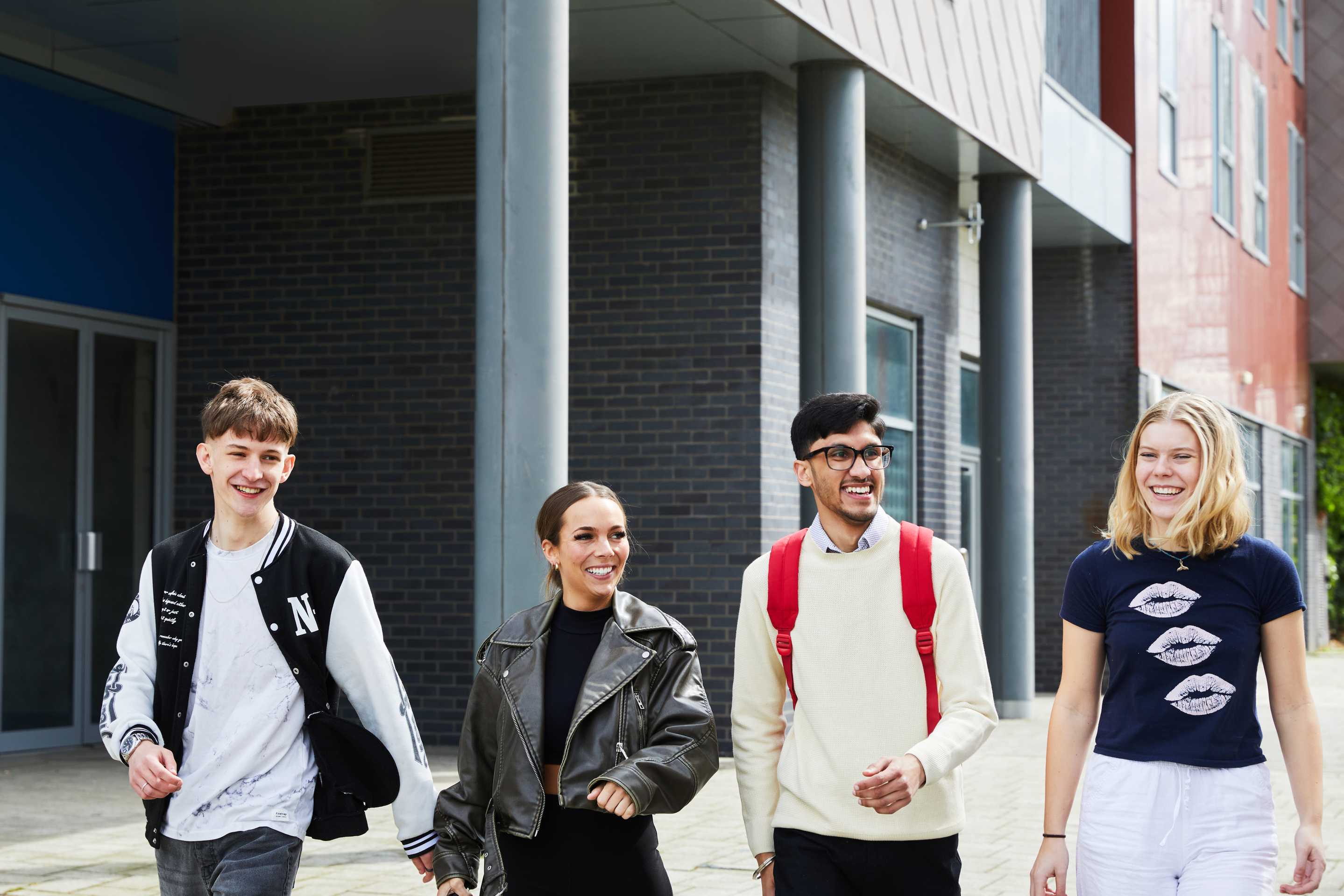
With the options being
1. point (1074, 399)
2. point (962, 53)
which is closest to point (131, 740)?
point (962, 53)

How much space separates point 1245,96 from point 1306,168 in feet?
16.4

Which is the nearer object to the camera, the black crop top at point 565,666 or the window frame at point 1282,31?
the black crop top at point 565,666

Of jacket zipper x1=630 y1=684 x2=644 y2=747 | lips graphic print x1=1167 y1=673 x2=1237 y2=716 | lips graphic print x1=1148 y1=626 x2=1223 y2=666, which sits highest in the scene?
lips graphic print x1=1148 y1=626 x2=1223 y2=666

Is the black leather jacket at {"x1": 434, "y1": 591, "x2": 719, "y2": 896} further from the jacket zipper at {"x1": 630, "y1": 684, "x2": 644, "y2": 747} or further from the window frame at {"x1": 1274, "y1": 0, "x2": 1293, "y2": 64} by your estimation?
the window frame at {"x1": 1274, "y1": 0, "x2": 1293, "y2": 64}

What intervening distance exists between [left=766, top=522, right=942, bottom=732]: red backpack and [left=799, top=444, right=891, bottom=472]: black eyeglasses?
0.14 m

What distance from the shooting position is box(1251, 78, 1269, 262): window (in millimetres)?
23328

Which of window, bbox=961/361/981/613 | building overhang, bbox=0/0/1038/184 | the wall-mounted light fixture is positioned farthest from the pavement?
window, bbox=961/361/981/613

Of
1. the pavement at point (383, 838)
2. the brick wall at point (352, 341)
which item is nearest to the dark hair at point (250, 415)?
the pavement at point (383, 838)

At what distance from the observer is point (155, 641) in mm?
3721

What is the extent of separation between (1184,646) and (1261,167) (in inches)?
861

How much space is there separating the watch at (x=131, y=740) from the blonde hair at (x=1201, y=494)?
1.93m

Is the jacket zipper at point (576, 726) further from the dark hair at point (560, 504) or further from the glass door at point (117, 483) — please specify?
the glass door at point (117, 483)

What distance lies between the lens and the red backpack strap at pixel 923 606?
3584mm

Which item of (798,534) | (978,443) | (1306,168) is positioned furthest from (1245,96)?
(798,534)
